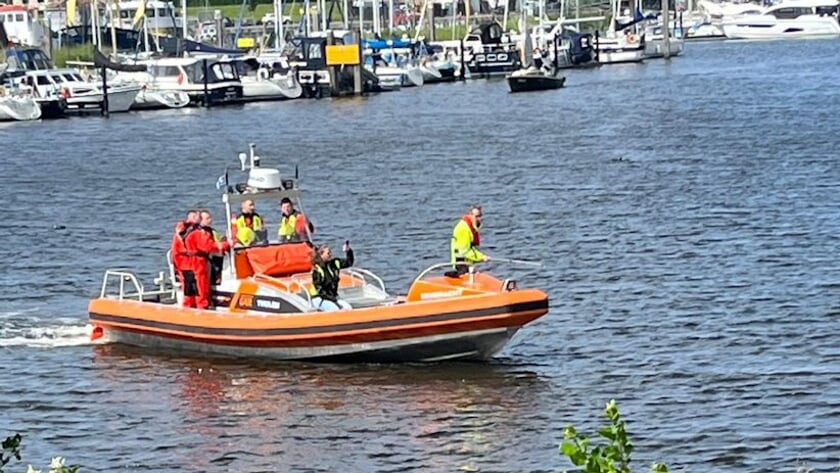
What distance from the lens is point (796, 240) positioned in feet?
108

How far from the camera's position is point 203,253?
2303cm

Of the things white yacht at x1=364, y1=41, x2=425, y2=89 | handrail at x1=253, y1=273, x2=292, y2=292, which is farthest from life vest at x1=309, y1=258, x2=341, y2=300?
white yacht at x1=364, y1=41, x2=425, y2=89

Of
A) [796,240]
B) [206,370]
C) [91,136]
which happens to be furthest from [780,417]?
[91,136]

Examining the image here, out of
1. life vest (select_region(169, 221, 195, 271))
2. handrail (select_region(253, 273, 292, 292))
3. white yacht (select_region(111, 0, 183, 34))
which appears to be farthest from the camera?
white yacht (select_region(111, 0, 183, 34))

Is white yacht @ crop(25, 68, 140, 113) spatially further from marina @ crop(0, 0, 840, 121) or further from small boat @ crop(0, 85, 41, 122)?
small boat @ crop(0, 85, 41, 122)

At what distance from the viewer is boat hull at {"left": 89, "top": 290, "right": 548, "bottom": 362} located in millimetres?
21281

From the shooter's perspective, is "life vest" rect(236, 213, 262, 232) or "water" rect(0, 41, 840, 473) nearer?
"water" rect(0, 41, 840, 473)

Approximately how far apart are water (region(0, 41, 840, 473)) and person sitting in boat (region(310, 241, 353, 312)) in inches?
32.5

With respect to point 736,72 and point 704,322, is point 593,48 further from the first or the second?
point 704,322

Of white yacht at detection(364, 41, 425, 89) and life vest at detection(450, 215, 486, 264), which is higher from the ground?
life vest at detection(450, 215, 486, 264)

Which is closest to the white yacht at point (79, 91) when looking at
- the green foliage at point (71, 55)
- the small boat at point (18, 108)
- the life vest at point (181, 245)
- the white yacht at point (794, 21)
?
the small boat at point (18, 108)

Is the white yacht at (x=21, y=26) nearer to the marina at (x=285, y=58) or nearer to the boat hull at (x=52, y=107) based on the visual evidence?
the marina at (x=285, y=58)

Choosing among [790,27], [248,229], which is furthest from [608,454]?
[790,27]

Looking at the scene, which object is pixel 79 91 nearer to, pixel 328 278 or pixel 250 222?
pixel 250 222
